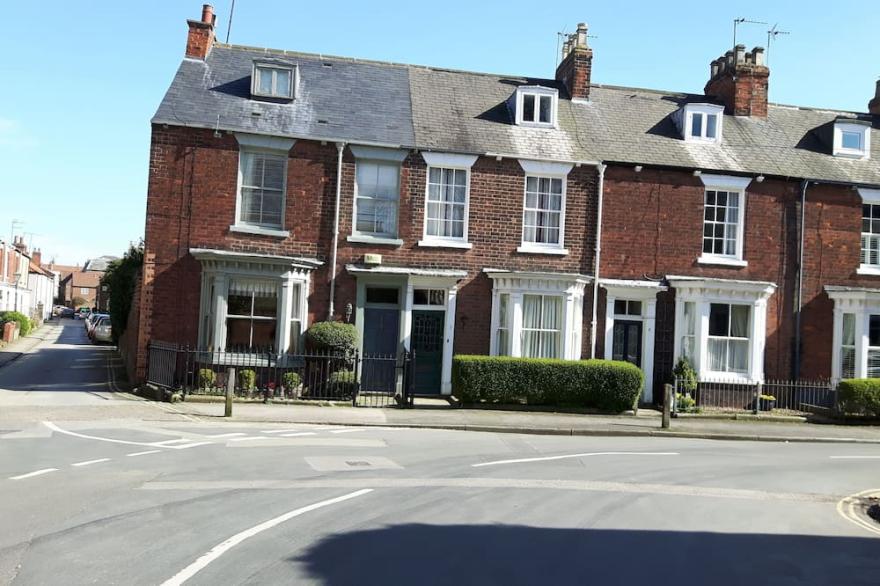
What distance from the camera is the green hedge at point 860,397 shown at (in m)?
21.6

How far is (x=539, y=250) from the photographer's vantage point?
901 inches

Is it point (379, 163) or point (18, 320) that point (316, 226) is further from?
point (18, 320)

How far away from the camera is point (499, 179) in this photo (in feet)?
74.8

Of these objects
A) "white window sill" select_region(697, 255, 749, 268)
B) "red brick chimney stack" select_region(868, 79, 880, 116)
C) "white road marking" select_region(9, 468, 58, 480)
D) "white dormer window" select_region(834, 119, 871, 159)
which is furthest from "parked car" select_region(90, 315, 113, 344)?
"red brick chimney stack" select_region(868, 79, 880, 116)

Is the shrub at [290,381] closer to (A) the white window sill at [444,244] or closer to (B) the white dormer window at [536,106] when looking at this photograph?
(A) the white window sill at [444,244]

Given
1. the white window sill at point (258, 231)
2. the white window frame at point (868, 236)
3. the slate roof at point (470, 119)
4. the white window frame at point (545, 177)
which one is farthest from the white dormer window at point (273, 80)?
the white window frame at point (868, 236)

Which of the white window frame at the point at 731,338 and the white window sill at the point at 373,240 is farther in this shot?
the white window frame at the point at 731,338

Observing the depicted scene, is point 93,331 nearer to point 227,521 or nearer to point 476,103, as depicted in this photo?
point 476,103

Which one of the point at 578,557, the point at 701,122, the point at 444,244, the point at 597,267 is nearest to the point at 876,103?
the point at 701,122

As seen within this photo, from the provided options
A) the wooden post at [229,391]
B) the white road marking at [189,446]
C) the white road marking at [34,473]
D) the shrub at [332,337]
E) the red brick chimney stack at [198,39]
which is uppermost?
the red brick chimney stack at [198,39]

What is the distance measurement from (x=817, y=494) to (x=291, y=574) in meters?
8.30

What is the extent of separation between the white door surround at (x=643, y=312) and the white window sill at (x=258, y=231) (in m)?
8.70

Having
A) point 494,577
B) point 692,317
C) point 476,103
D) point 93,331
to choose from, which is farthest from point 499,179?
point 93,331

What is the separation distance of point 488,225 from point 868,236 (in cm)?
1137
